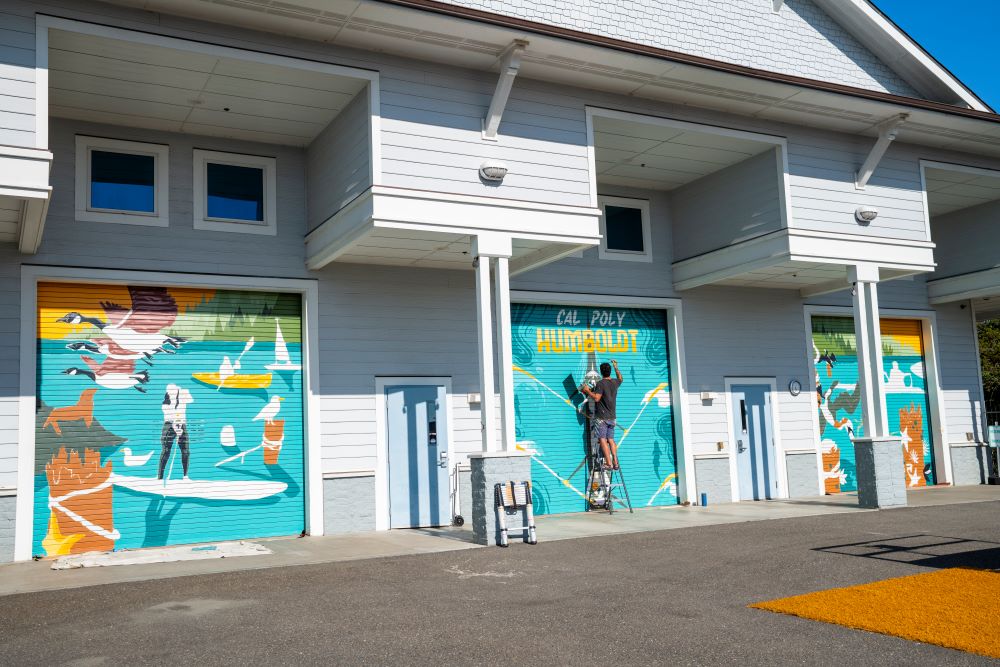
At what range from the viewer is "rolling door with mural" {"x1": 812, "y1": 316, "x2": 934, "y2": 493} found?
15773 mm

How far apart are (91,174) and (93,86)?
1197 millimetres

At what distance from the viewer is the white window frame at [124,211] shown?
413 inches

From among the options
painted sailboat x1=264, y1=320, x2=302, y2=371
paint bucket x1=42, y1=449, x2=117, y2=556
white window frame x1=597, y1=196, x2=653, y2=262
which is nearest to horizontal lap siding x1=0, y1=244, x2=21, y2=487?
paint bucket x1=42, y1=449, x2=117, y2=556

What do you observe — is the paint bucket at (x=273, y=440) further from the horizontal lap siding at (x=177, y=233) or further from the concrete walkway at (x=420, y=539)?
the horizontal lap siding at (x=177, y=233)

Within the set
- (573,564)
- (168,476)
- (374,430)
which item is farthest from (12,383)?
(573,564)

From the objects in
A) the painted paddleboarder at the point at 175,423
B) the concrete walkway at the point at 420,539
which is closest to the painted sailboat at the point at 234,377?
the painted paddleboarder at the point at 175,423

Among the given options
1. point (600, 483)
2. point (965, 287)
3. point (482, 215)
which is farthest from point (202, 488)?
point (965, 287)

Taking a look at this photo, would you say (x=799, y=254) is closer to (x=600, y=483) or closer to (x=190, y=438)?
(x=600, y=483)

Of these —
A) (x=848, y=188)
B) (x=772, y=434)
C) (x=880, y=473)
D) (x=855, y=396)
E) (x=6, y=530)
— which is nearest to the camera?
(x=6, y=530)

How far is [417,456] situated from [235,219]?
3.88 m

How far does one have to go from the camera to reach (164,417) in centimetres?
1082

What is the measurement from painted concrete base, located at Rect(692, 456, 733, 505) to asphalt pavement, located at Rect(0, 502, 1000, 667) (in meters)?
4.07

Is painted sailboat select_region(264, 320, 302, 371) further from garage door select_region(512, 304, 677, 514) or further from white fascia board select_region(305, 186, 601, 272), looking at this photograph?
garage door select_region(512, 304, 677, 514)

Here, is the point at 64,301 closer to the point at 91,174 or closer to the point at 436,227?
the point at 91,174
